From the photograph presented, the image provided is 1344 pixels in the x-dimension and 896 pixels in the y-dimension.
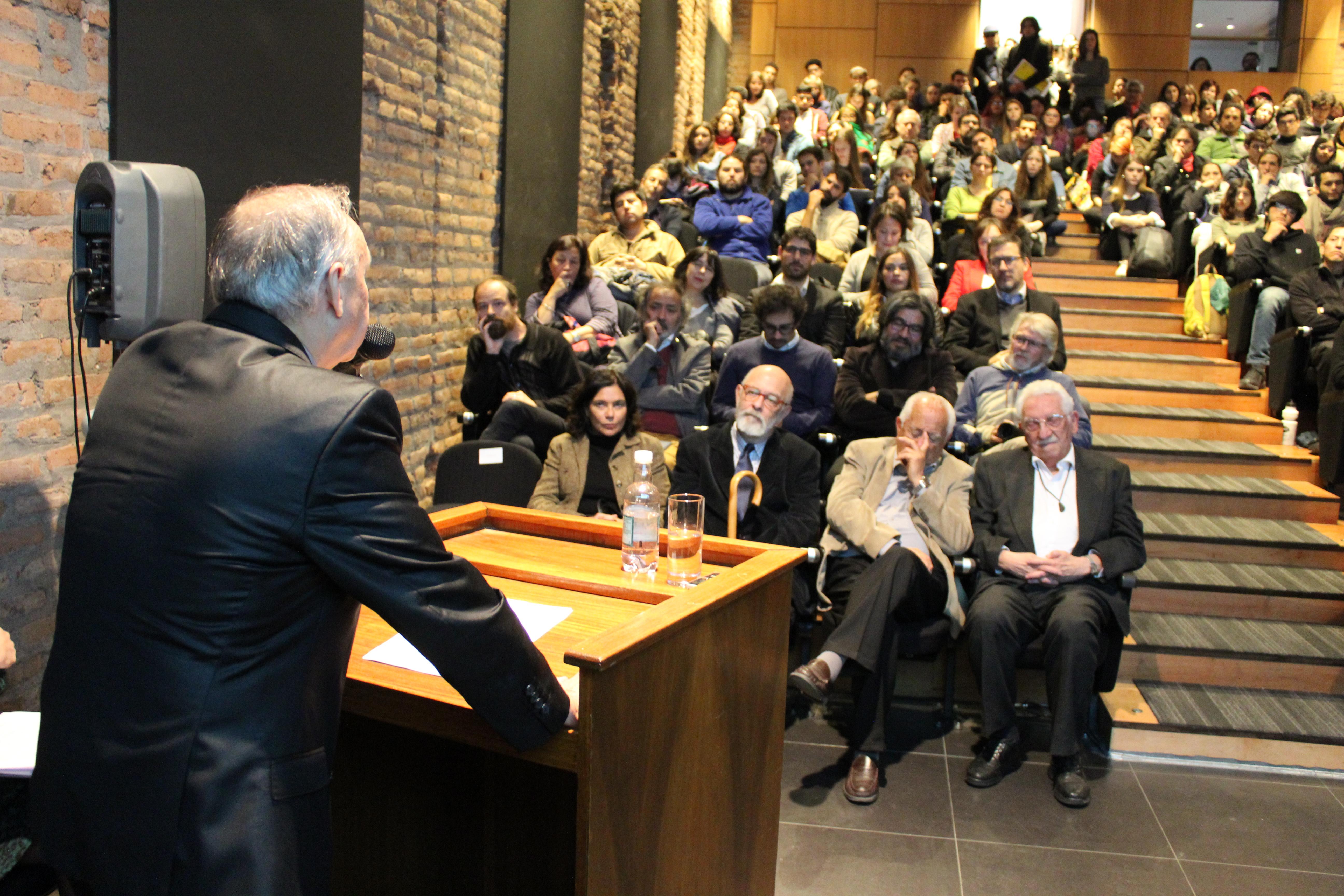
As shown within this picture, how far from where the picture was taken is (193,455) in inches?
49.8

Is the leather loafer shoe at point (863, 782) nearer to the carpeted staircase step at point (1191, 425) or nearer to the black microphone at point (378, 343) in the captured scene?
the black microphone at point (378, 343)

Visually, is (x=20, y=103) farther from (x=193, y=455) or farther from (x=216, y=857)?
(x=216, y=857)

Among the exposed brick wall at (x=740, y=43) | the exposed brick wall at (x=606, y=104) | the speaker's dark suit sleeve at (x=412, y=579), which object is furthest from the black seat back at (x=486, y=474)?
the exposed brick wall at (x=740, y=43)

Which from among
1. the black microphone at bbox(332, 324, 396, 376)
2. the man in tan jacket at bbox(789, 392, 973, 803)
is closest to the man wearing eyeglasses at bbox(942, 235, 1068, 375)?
the man in tan jacket at bbox(789, 392, 973, 803)

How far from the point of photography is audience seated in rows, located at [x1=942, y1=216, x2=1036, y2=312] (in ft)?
19.9

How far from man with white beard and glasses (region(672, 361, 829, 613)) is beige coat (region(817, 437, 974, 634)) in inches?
4.1

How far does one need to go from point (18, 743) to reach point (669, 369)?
3541 millimetres

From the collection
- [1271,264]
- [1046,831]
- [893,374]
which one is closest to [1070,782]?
[1046,831]

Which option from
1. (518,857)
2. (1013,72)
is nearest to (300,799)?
(518,857)

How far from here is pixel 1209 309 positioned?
6.57m

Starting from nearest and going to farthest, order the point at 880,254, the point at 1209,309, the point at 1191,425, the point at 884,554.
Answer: the point at 884,554 < the point at 1191,425 < the point at 880,254 < the point at 1209,309

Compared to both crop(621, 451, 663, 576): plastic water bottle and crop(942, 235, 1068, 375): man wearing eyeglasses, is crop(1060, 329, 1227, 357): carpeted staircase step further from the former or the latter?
crop(621, 451, 663, 576): plastic water bottle

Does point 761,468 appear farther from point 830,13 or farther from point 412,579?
point 830,13

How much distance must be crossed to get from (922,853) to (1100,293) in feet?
17.2
